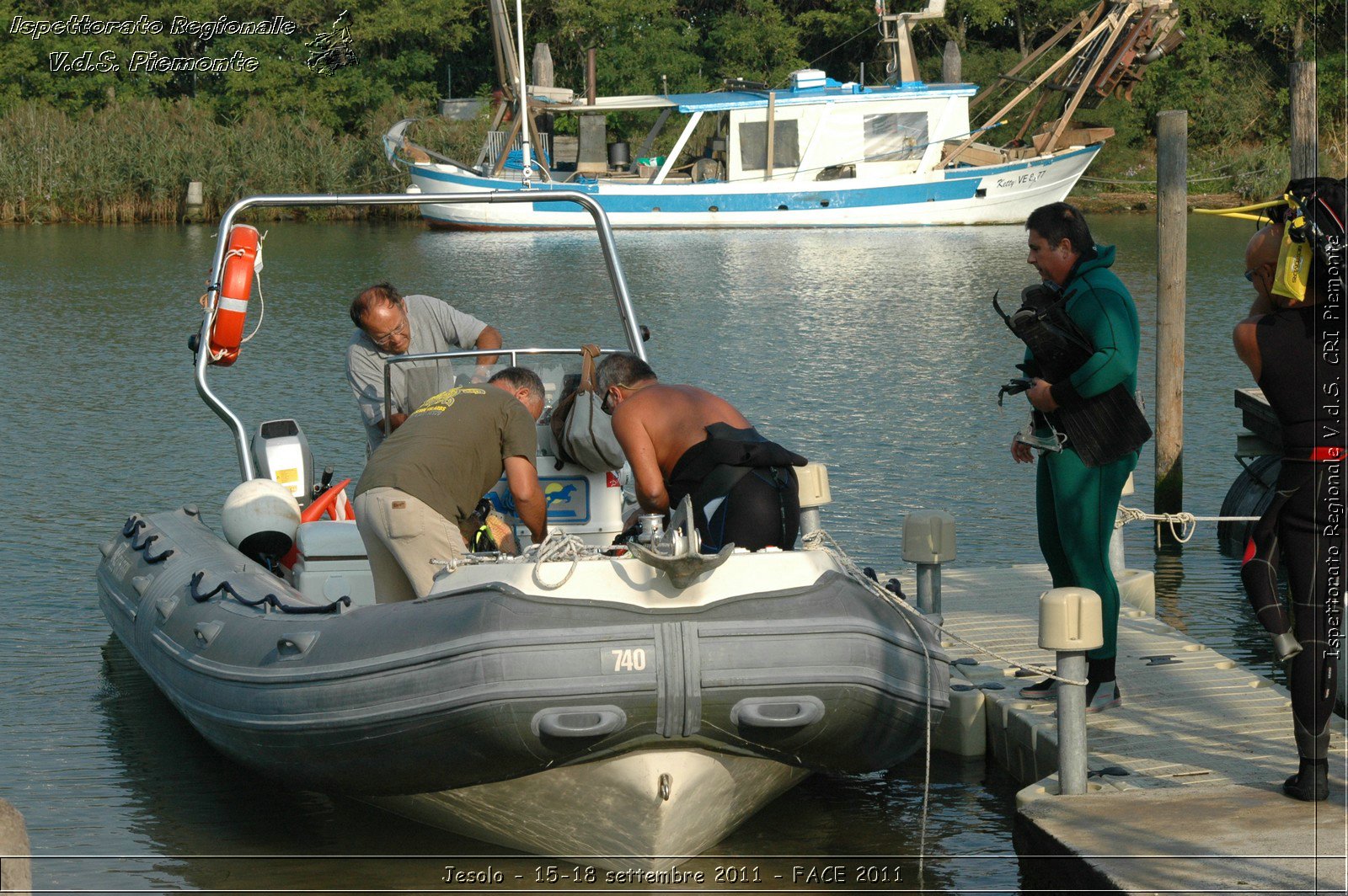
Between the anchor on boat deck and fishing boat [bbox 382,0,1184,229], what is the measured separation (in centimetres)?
2456

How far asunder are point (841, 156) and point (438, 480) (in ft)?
81.2

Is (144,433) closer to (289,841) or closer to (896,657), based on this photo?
(289,841)

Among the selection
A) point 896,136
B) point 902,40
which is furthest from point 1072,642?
point 902,40

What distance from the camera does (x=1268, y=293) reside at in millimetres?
4324

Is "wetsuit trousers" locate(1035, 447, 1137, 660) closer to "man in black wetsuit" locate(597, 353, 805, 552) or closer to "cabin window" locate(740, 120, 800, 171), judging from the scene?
"man in black wetsuit" locate(597, 353, 805, 552)

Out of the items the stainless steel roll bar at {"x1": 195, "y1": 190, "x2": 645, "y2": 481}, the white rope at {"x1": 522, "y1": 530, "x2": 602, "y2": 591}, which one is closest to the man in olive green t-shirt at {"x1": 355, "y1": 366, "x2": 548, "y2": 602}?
the white rope at {"x1": 522, "y1": 530, "x2": 602, "y2": 591}

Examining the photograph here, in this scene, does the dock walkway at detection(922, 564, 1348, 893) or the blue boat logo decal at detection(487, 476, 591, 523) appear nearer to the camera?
the dock walkway at detection(922, 564, 1348, 893)

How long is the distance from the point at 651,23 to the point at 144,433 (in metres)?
29.6

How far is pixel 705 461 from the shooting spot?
499 cm

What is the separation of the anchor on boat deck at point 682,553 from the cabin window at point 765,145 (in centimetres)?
2502

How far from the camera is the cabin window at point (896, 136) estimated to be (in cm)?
2912

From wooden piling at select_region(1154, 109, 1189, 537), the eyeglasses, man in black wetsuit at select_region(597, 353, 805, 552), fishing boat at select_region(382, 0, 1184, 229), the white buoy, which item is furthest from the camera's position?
fishing boat at select_region(382, 0, 1184, 229)

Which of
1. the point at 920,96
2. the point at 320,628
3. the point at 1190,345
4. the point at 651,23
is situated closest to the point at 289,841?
the point at 320,628

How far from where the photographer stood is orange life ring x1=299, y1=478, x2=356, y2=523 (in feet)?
22.0
